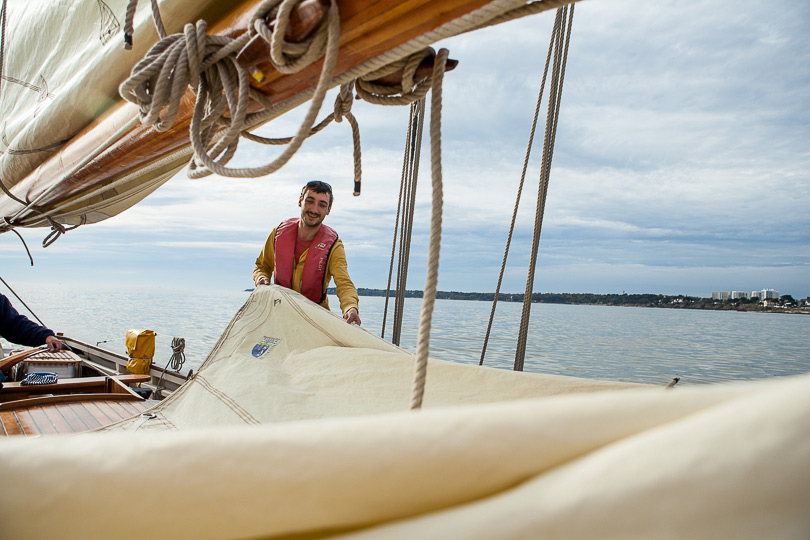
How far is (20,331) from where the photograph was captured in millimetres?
2691

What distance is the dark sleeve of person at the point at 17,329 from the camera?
8.75ft

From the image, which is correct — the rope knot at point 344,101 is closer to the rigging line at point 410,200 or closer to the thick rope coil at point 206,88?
the thick rope coil at point 206,88

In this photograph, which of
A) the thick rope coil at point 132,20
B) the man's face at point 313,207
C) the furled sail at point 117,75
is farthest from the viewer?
the man's face at point 313,207

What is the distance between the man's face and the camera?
267cm

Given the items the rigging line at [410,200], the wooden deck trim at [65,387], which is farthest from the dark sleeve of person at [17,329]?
the rigging line at [410,200]

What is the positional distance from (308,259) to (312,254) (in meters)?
0.04

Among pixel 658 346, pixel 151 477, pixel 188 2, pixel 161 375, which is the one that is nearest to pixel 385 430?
pixel 151 477

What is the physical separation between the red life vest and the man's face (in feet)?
0.38

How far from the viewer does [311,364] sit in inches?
60.9

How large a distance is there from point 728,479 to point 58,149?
269cm

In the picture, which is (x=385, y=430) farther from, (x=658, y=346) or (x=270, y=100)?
(x=658, y=346)

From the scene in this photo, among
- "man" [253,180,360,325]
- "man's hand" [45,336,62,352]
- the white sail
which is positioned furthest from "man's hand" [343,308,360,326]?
the white sail

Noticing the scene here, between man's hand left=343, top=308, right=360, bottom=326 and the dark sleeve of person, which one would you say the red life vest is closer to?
man's hand left=343, top=308, right=360, bottom=326

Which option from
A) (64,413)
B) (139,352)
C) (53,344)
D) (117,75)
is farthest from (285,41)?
(139,352)
